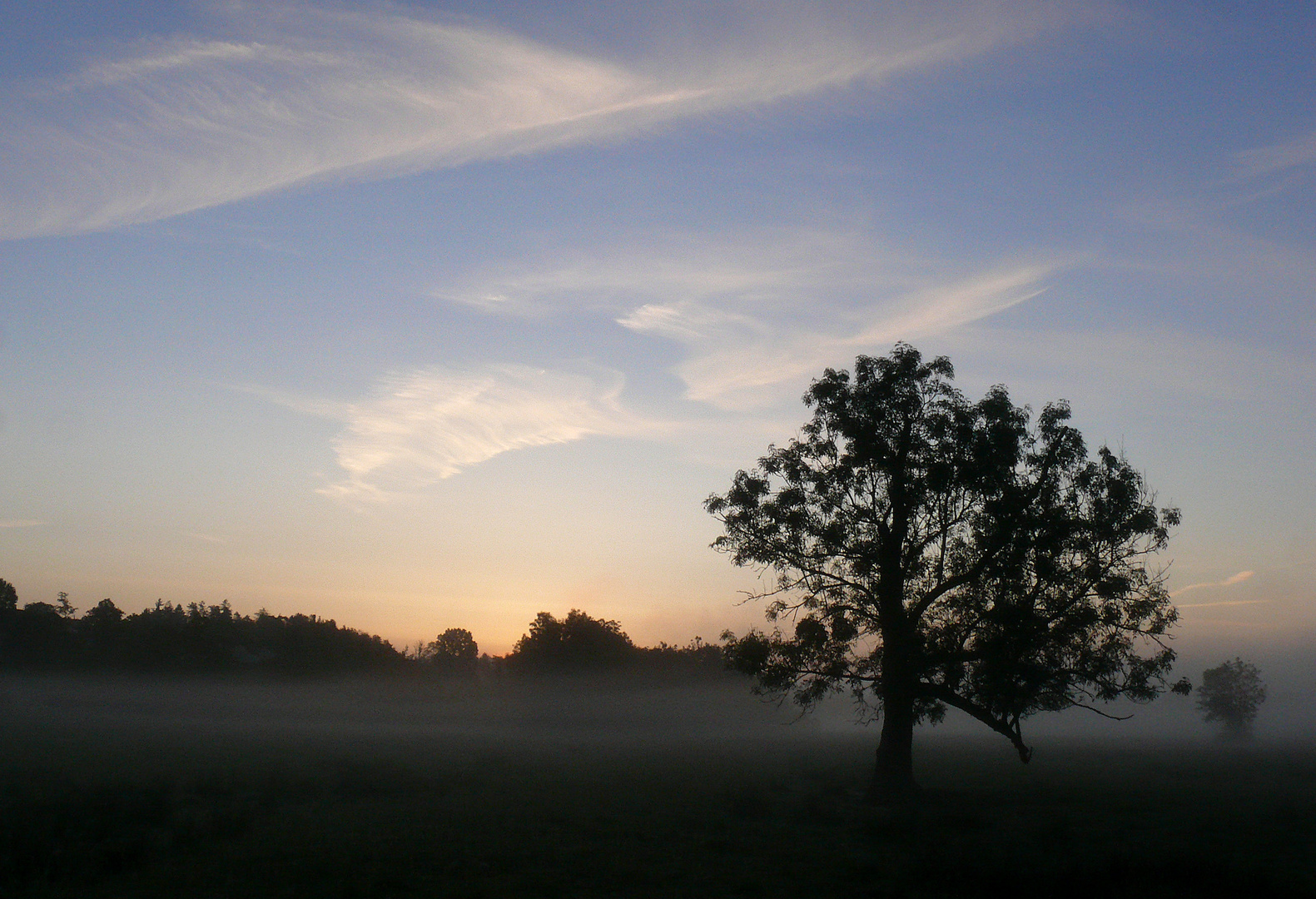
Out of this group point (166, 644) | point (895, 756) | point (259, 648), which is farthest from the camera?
point (259, 648)

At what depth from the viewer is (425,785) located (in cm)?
3009

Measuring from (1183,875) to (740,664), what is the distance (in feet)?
48.0

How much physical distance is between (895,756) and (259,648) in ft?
330

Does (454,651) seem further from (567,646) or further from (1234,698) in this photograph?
(1234,698)

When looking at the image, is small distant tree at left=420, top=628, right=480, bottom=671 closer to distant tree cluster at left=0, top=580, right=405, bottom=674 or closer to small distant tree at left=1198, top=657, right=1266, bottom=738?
distant tree cluster at left=0, top=580, right=405, bottom=674

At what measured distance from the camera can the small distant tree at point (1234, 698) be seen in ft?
391

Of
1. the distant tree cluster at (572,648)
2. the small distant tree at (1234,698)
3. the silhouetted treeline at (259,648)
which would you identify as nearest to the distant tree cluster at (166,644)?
the silhouetted treeline at (259,648)

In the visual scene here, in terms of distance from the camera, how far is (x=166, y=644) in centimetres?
9000

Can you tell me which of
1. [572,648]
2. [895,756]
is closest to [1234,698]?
[572,648]

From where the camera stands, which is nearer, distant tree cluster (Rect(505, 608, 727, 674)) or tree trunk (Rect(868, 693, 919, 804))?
tree trunk (Rect(868, 693, 919, 804))

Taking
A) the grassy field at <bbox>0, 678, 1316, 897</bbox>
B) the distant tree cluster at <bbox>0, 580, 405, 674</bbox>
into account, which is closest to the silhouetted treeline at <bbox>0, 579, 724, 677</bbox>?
the distant tree cluster at <bbox>0, 580, 405, 674</bbox>

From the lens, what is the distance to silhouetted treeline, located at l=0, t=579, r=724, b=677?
8438cm

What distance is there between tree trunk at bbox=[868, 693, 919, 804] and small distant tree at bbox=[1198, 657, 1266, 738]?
12050 cm

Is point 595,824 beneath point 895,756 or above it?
beneath
